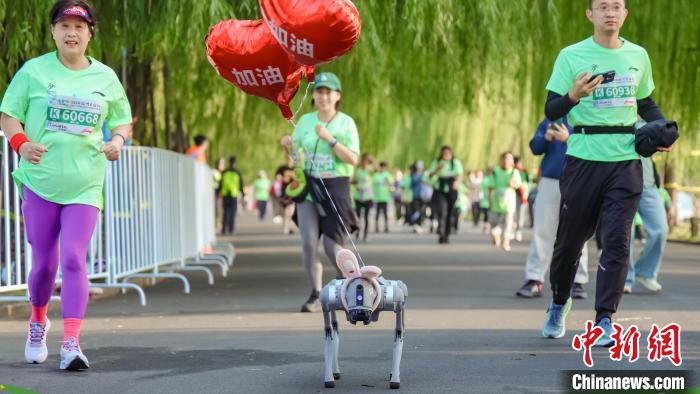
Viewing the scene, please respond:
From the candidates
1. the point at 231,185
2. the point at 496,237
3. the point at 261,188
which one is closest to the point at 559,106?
the point at 496,237

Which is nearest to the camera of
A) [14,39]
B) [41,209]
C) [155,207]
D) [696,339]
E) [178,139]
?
[41,209]

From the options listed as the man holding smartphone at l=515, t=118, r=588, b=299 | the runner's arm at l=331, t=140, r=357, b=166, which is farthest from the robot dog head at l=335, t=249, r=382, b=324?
the man holding smartphone at l=515, t=118, r=588, b=299

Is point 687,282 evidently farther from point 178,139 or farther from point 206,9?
point 178,139

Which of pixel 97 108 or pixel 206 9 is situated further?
pixel 206 9

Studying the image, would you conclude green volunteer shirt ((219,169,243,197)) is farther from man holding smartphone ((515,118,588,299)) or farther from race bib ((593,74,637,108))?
race bib ((593,74,637,108))

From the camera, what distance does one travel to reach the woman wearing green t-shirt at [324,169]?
1070 centimetres

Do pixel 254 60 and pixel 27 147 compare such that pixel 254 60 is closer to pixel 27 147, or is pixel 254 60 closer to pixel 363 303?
pixel 27 147

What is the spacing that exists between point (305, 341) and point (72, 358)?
70.0 inches

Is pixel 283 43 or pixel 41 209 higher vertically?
pixel 283 43

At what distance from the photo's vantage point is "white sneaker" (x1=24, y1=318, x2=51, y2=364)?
7609mm

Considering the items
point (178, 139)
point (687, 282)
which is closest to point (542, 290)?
point (687, 282)

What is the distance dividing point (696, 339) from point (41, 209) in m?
3.86

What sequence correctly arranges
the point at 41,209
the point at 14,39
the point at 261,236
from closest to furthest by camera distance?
1. the point at 41,209
2. the point at 14,39
3. the point at 261,236

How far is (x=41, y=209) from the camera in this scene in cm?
753
